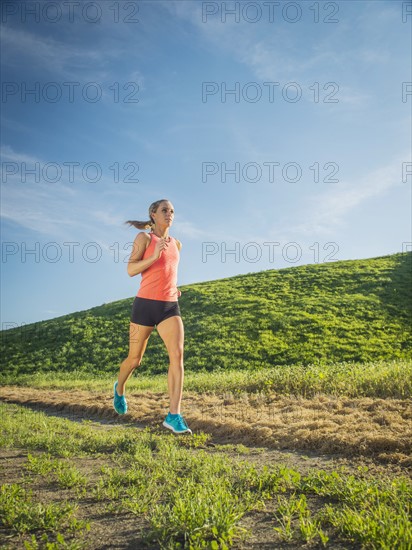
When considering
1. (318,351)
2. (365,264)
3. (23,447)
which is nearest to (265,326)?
(318,351)

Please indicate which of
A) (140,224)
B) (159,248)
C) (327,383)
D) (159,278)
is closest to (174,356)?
(159,278)

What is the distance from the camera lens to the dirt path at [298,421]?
5.20m

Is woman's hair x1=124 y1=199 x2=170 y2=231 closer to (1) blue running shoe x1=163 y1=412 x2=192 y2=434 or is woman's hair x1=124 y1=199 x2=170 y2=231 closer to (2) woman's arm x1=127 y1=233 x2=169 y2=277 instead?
(2) woman's arm x1=127 y1=233 x2=169 y2=277

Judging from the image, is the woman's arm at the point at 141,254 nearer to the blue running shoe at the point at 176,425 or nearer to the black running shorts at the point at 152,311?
the black running shorts at the point at 152,311

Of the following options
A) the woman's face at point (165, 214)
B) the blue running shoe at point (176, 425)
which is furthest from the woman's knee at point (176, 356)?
the woman's face at point (165, 214)

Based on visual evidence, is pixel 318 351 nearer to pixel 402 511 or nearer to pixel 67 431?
pixel 67 431

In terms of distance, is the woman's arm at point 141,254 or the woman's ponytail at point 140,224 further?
the woman's ponytail at point 140,224

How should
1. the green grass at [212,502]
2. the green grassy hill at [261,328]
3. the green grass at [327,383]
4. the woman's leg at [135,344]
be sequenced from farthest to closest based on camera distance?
the green grassy hill at [261,328], the green grass at [327,383], the woman's leg at [135,344], the green grass at [212,502]

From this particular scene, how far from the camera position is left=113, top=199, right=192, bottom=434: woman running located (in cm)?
641

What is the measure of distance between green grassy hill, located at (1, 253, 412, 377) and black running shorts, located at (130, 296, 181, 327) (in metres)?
13.1

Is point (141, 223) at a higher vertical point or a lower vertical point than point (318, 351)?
higher

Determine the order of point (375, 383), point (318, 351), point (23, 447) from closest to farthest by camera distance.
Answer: point (23, 447)
point (375, 383)
point (318, 351)

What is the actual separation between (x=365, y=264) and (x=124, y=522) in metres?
39.1

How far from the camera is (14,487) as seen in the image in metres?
3.64
